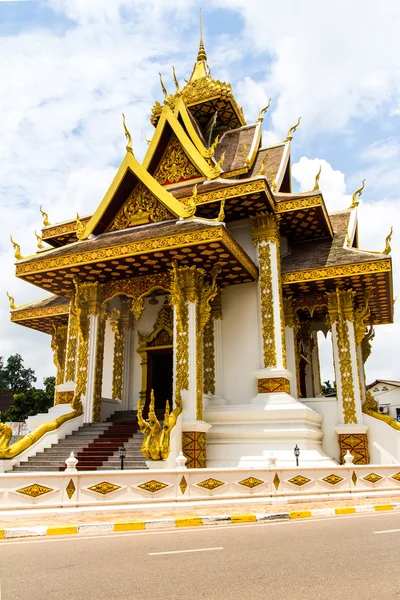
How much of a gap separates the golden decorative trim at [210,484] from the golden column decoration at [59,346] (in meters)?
11.2

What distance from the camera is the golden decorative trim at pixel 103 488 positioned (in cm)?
766

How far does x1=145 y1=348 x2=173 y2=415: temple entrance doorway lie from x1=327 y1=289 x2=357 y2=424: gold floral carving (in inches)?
179

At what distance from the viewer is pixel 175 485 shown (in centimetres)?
816

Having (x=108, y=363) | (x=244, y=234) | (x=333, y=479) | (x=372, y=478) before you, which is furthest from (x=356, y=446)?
(x=108, y=363)

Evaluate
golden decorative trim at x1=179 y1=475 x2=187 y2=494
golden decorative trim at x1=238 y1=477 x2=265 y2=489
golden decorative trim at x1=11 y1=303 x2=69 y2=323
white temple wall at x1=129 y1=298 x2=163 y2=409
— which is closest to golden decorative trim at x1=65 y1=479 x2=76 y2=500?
golden decorative trim at x1=179 y1=475 x2=187 y2=494

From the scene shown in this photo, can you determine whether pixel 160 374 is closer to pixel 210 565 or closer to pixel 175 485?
pixel 175 485

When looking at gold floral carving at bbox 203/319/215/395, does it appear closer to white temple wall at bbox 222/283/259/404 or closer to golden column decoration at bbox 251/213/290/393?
white temple wall at bbox 222/283/259/404

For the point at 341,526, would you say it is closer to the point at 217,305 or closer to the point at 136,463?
the point at 136,463

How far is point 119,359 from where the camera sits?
47.8 feet

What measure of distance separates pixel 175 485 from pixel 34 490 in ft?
7.02

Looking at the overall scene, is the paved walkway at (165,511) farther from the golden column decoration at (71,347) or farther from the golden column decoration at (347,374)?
the golden column decoration at (71,347)

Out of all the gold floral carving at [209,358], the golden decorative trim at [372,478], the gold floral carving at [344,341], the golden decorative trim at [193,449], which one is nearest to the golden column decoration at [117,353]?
the gold floral carving at [209,358]

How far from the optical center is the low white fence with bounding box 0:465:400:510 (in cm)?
738

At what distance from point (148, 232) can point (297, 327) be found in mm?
5501
